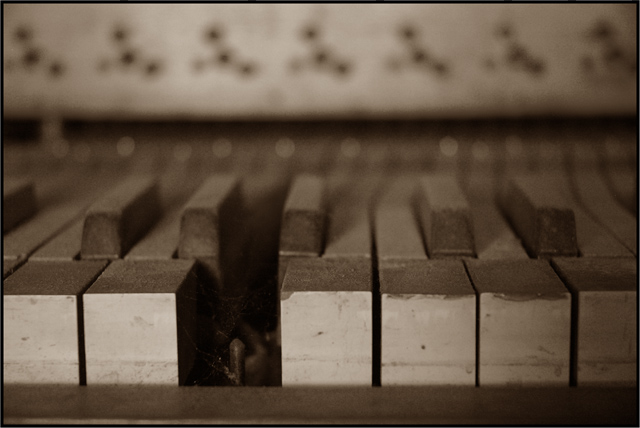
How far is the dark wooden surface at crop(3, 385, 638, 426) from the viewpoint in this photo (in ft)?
2.17

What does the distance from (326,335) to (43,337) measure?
29 centimetres

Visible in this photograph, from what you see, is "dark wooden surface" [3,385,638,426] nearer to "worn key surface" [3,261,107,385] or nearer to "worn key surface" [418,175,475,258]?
"worn key surface" [3,261,107,385]

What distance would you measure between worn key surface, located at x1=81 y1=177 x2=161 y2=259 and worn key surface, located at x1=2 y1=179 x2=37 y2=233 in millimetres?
157

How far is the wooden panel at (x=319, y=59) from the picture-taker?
1.23 metres

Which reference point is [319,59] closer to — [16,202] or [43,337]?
[16,202]

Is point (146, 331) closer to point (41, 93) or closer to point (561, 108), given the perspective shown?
point (41, 93)

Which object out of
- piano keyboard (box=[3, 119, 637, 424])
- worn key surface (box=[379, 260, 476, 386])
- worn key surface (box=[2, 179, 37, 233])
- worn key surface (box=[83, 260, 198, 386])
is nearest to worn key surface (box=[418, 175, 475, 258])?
piano keyboard (box=[3, 119, 637, 424])

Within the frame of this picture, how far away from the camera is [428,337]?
702mm

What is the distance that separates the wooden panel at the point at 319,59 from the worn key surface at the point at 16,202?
0.92 ft

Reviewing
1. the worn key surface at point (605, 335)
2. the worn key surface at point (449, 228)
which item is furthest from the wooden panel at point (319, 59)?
the worn key surface at point (605, 335)

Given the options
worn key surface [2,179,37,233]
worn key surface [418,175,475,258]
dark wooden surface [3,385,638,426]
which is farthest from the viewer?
worn key surface [2,179,37,233]

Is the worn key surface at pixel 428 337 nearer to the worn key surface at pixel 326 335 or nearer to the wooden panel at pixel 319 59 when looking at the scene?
Result: the worn key surface at pixel 326 335

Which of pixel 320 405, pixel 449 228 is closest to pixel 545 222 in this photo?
pixel 449 228

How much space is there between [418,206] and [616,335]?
1.38ft
